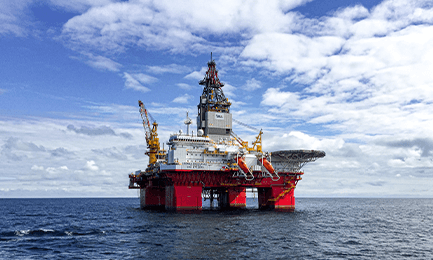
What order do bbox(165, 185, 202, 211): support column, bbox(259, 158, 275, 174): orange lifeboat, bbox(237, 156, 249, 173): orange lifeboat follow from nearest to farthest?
1. bbox(165, 185, 202, 211): support column
2. bbox(237, 156, 249, 173): orange lifeboat
3. bbox(259, 158, 275, 174): orange lifeboat

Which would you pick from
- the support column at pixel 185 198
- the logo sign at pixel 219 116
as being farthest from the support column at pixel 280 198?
the logo sign at pixel 219 116

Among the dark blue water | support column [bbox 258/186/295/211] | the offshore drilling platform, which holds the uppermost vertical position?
the offshore drilling platform

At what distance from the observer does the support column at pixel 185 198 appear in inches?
2315

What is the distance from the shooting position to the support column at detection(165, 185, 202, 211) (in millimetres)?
58812

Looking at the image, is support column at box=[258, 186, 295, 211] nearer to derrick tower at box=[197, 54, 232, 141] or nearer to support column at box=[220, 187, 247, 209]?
support column at box=[220, 187, 247, 209]

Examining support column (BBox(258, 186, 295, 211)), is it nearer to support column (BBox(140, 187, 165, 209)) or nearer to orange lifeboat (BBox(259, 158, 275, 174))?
orange lifeboat (BBox(259, 158, 275, 174))

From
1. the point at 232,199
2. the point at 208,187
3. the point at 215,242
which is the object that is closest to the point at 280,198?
the point at 208,187

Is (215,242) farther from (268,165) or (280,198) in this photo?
(280,198)

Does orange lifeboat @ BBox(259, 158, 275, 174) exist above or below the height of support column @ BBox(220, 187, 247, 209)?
above

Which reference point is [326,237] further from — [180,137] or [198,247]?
[180,137]

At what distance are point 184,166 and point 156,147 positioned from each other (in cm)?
2675

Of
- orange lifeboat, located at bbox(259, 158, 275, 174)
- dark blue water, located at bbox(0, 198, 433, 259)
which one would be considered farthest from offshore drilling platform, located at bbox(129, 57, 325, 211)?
dark blue water, located at bbox(0, 198, 433, 259)

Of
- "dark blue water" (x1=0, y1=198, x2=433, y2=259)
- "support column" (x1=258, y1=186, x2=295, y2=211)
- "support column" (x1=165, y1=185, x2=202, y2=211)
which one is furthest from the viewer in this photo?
"support column" (x1=258, y1=186, x2=295, y2=211)

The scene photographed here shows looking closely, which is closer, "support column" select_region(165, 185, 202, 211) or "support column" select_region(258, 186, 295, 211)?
"support column" select_region(165, 185, 202, 211)
